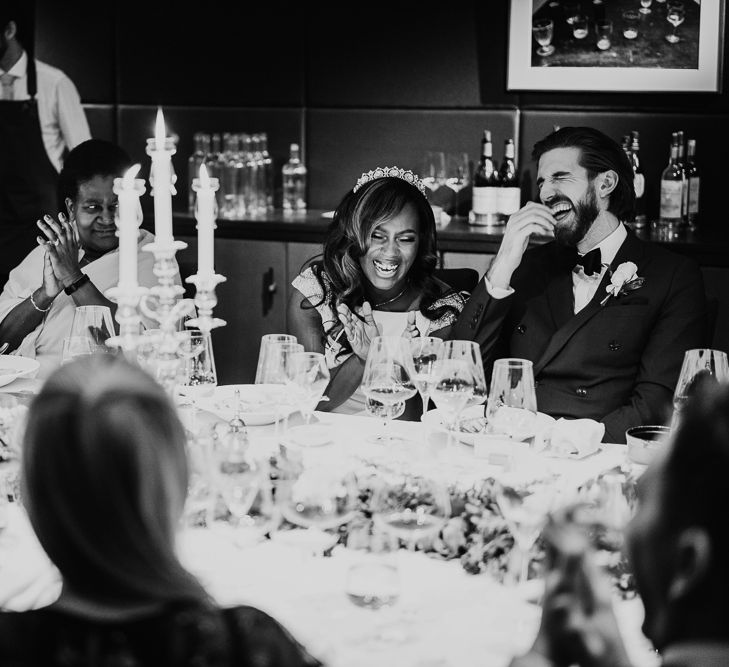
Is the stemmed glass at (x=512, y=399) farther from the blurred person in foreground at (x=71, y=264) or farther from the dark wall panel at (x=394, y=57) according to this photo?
the dark wall panel at (x=394, y=57)

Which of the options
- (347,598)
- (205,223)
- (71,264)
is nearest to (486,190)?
(71,264)

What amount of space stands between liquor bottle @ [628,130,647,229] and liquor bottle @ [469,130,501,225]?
1.65 feet

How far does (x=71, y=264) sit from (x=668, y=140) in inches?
88.9

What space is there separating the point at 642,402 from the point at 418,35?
86.8 inches

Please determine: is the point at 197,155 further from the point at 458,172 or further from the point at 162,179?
the point at 162,179

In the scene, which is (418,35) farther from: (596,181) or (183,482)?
(183,482)

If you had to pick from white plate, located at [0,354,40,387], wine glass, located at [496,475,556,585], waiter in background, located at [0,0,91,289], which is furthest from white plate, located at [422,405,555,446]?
waiter in background, located at [0,0,91,289]

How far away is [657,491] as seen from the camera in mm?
1037

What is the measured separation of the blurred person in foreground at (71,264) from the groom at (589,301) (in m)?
1.13

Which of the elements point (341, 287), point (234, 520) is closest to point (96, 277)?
point (341, 287)

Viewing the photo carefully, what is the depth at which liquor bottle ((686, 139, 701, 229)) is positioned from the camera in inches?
162

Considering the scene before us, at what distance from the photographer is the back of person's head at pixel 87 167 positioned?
11.6 ft

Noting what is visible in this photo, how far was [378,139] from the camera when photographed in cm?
462

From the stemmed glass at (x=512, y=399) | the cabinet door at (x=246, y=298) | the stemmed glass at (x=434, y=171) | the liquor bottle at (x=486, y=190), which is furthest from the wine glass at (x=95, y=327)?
the stemmed glass at (x=434, y=171)
